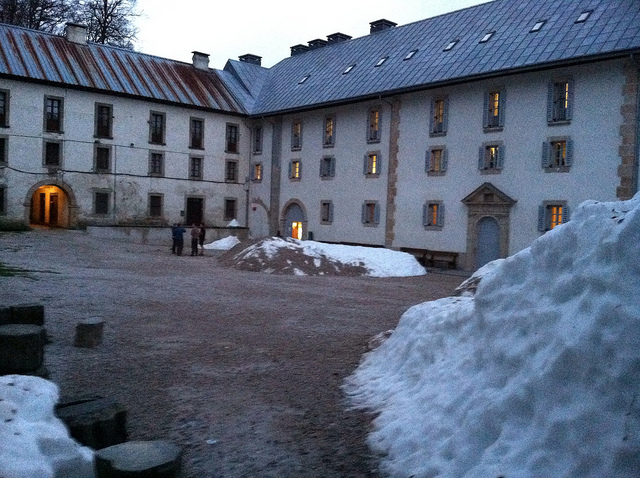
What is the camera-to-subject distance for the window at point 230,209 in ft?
130

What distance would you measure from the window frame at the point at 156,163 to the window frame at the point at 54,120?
5.46 m

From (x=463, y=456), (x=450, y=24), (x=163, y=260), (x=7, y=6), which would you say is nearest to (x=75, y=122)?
(x=7, y=6)

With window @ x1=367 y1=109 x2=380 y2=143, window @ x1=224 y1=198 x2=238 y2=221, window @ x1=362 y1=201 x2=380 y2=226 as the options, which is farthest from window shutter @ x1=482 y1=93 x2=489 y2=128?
window @ x1=224 y1=198 x2=238 y2=221

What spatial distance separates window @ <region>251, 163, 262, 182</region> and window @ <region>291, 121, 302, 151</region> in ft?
12.6

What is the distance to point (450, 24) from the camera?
103 ft

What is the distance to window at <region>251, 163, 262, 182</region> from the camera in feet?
128

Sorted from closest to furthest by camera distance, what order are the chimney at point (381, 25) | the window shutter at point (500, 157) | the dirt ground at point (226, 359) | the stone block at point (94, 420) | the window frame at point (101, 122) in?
the stone block at point (94, 420) → the dirt ground at point (226, 359) → the window shutter at point (500, 157) → the window frame at point (101, 122) → the chimney at point (381, 25)

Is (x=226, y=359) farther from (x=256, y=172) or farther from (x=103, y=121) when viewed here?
(x=256, y=172)

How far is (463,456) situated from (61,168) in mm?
33343

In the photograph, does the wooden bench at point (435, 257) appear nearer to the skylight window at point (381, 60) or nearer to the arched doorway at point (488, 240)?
the arched doorway at point (488, 240)

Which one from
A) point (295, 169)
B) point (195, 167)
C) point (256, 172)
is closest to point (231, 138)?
point (256, 172)

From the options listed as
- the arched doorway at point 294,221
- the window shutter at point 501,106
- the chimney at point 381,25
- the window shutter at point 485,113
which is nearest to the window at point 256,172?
the arched doorway at point 294,221

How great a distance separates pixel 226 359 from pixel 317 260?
14.6 metres

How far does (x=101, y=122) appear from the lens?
34500 millimetres
